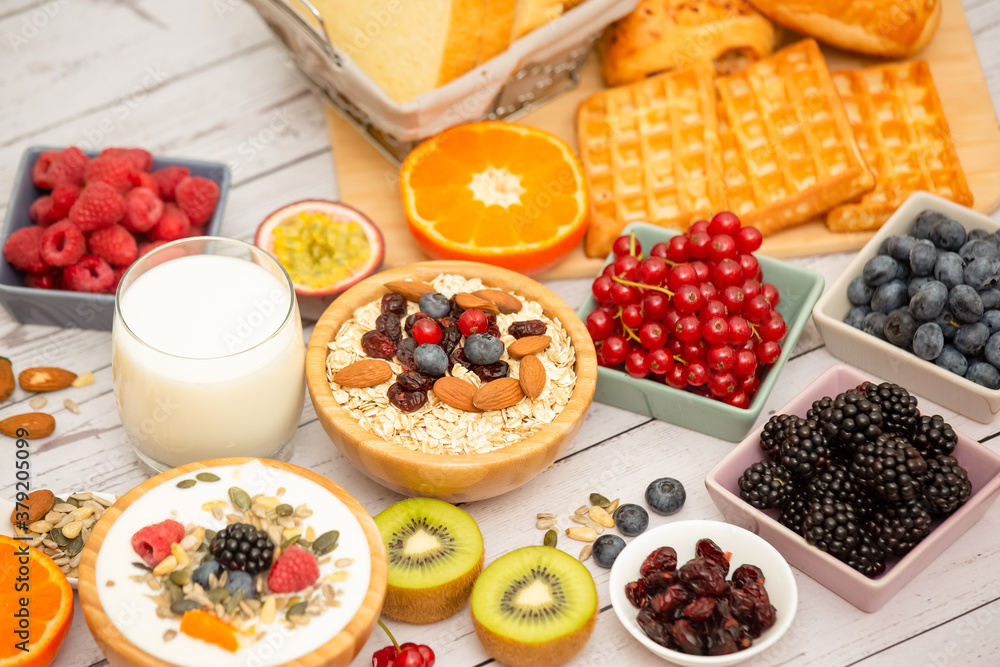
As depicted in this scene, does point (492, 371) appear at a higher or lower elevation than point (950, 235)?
lower

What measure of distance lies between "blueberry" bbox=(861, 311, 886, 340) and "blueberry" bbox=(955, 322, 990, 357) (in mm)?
132

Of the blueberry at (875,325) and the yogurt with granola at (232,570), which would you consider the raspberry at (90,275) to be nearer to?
the yogurt with granola at (232,570)

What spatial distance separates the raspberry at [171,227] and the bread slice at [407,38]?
0.49 metres

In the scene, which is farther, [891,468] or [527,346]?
[527,346]

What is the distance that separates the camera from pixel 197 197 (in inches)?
72.7

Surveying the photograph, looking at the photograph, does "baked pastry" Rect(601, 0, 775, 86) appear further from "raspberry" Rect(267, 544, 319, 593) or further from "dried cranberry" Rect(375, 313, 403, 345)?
"raspberry" Rect(267, 544, 319, 593)

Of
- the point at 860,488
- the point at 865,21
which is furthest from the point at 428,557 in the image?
the point at 865,21

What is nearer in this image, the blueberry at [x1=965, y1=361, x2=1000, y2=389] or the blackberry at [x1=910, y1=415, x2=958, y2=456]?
the blackberry at [x1=910, y1=415, x2=958, y2=456]

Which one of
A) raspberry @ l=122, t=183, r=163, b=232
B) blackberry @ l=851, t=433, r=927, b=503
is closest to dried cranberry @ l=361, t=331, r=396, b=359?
raspberry @ l=122, t=183, r=163, b=232

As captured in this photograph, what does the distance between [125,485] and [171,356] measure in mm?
420

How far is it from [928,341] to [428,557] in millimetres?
962

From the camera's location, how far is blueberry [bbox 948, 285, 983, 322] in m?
1.63

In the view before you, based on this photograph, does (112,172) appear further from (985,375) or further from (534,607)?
(985,375)

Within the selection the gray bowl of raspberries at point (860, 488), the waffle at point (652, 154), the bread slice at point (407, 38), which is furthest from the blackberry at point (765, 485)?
the bread slice at point (407, 38)
